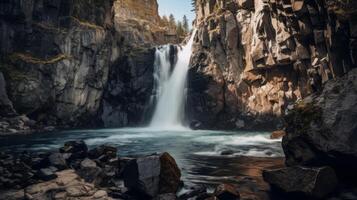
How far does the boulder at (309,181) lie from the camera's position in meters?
12.2

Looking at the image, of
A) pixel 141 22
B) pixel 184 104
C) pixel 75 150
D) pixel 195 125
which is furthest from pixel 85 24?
pixel 75 150

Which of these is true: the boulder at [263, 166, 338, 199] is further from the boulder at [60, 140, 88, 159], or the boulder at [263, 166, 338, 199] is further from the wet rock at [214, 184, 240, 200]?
the boulder at [60, 140, 88, 159]

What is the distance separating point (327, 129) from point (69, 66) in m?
51.0

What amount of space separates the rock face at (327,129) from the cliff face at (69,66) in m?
41.6

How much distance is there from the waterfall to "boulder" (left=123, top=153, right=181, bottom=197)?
44.0 meters

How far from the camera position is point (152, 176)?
45.4 ft

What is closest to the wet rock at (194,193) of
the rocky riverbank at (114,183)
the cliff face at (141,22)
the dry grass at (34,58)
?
the rocky riverbank at (114,183)

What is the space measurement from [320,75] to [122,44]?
141ft

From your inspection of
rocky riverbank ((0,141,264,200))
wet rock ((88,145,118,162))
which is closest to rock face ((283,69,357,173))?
rocky riverbank ((0,141,264,200))

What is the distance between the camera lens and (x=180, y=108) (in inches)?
2384

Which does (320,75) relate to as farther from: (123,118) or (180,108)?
(123,118)

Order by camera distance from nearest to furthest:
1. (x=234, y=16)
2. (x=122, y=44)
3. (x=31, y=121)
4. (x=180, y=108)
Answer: (x=31, y=121)
(x=234, y=16)
(x=180, y=108)
(x=122, y=44)

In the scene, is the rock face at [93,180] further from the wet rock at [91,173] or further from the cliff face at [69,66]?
the cliff face at [69,66]

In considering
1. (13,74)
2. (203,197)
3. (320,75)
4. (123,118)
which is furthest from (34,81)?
(203,197)
